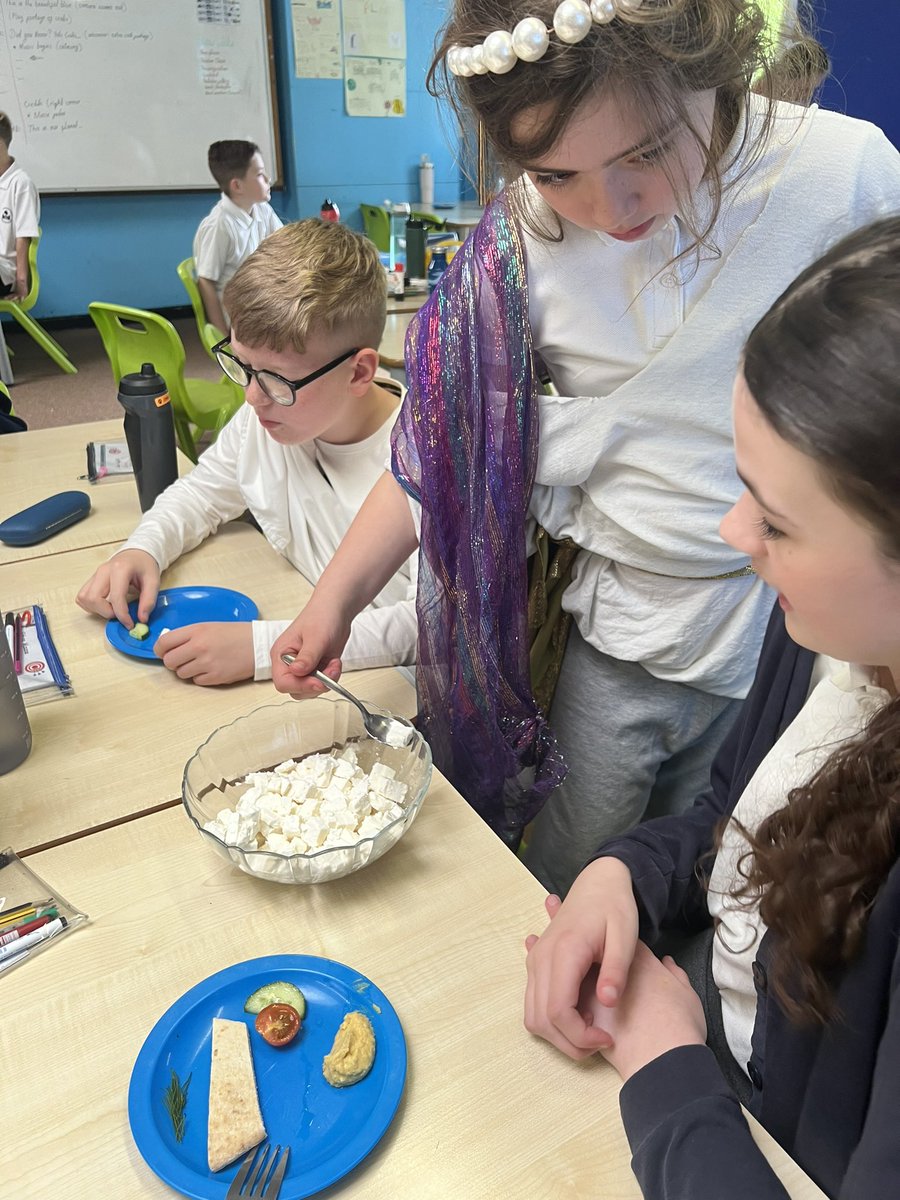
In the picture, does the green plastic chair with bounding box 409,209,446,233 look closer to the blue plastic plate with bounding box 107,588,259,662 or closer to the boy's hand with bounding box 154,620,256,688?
the blue plastic plate with bounding box 107,588,259,662

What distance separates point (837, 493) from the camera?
1.79ft

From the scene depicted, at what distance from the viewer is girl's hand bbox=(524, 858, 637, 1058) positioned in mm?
641

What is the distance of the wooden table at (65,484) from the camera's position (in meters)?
1.48

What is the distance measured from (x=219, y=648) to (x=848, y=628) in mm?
757

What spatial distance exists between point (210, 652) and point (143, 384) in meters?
0.63

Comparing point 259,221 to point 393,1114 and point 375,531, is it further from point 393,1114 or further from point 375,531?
point 393,1114

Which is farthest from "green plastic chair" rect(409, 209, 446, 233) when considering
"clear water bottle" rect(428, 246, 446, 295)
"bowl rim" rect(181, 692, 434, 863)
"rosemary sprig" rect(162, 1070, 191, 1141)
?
"rosemary sprig" rect(162, 1070, 191, 1141)

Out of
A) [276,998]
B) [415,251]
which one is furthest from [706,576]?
[415,251]

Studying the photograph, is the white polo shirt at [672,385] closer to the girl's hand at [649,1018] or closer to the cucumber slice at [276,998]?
the girl's hand at [649,1018]

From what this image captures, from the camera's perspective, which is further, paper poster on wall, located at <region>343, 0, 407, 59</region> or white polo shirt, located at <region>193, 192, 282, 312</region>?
paper poster on wall, located at <region>343, 0, 407, 59</region>

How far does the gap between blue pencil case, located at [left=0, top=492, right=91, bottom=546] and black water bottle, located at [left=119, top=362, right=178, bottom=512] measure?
11 centimetres

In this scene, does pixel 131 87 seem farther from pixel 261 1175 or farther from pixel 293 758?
pixel 261 1175

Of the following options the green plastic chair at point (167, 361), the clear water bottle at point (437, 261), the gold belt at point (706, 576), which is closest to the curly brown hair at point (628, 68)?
the gold belt at point (706, 576)

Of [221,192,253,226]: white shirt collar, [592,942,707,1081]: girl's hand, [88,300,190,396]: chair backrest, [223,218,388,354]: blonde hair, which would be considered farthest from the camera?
[221,192,253,226]: white shirt collar
